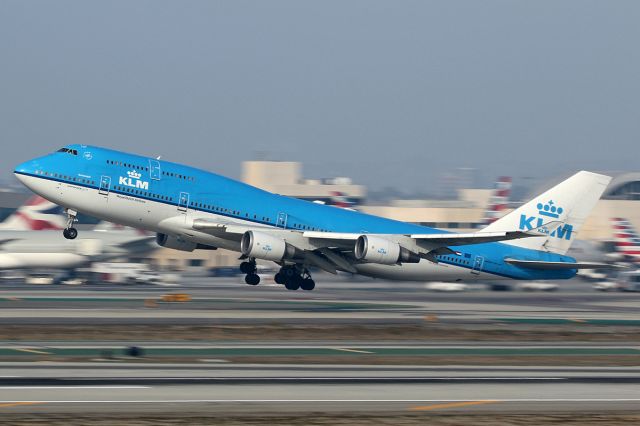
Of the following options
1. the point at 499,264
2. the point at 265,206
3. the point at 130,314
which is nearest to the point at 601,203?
the point at 499,264

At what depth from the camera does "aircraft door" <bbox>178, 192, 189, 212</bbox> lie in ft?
161

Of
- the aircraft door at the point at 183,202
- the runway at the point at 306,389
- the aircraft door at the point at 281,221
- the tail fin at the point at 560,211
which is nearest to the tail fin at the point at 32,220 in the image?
the aircraft door at the point at 281,221

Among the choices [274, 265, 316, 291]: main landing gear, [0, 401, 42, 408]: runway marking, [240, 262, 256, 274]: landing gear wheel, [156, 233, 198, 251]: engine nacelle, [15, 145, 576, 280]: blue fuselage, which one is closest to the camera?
[0, 401, 42, 408]: runway marking

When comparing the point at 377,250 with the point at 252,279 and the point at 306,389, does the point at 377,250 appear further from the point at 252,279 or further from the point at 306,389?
the point at 306,389

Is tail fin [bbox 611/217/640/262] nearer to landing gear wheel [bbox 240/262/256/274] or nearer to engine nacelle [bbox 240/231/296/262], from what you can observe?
landing gear wheel [bbox 240/262/256/274]

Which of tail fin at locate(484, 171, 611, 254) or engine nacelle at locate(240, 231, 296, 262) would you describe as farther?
tail fin at locate(484, 171, 611, 254)

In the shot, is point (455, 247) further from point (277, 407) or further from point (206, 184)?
point (277, 407)

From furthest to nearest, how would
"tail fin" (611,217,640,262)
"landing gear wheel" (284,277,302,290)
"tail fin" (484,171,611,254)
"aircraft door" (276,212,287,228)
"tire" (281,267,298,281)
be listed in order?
"tail fin" (611,217,640,262), "tail fin" (484,171,611,254), "landing gear wheel" (284,277,302,290), "tire" (281,267,298,281), "aircraft door" (276,212,287,228)

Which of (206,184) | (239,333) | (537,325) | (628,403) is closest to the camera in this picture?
(628,403)

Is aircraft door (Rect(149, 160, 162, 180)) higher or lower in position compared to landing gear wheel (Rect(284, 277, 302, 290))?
higher

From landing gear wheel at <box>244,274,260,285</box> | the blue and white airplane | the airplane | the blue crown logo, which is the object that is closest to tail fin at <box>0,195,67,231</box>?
the airplane

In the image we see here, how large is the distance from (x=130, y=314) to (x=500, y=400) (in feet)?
82.8

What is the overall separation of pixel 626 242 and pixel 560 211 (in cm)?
4386

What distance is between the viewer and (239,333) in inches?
1487
